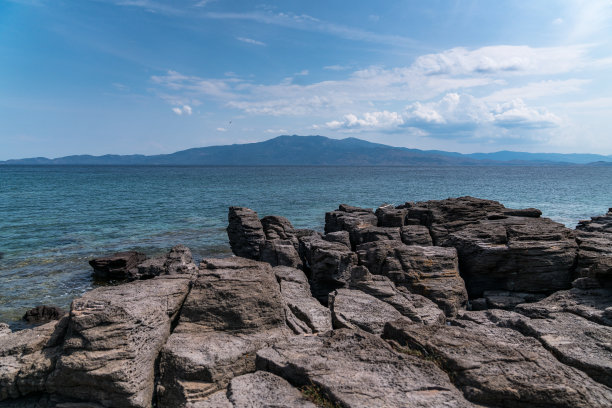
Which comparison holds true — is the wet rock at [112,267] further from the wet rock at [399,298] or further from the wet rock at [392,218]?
the wet rock at [392,218]

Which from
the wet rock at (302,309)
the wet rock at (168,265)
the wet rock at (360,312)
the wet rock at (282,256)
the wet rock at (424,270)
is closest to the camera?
the wet rock at (360,312)

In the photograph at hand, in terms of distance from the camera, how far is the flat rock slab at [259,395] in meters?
6.63

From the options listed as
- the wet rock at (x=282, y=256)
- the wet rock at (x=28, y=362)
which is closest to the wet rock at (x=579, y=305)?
the wet rock at (x=282, y=256)

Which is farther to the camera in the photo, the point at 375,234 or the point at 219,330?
the point at 375,234

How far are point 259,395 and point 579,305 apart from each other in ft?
33.5

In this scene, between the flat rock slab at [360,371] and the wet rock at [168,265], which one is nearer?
the flat rock slab at [360,371]

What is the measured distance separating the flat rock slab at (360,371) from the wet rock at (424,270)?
6.75 m

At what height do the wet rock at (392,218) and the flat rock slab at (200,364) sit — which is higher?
the wet rock at (392,218)

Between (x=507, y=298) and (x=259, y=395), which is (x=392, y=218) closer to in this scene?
(x=507, y=298)

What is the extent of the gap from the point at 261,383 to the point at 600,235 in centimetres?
2010

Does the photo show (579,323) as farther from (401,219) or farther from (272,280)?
(401,219)

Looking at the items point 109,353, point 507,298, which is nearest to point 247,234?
point 507,298

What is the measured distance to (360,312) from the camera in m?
11.3

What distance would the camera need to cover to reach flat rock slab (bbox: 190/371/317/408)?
6.63m
